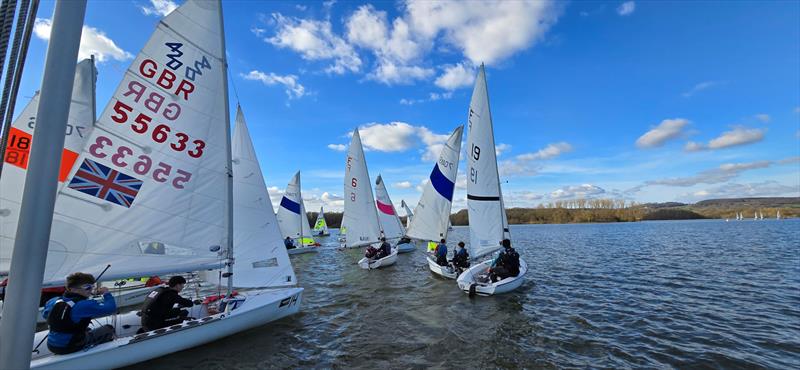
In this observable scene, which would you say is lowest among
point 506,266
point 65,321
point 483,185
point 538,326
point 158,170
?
point 538,326

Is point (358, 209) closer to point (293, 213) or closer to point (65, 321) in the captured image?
point (293, 213)

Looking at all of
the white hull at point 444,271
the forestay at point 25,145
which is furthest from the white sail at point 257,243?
the white hull at point 444,271

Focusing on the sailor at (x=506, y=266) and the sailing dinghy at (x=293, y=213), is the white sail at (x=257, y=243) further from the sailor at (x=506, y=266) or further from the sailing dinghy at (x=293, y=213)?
the sailing dinghy at (x=293, y=213)

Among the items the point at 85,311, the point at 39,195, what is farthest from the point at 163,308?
the point at 39,195

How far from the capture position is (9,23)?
8.27ft

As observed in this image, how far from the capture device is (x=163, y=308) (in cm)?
695

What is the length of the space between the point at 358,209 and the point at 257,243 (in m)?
14.9

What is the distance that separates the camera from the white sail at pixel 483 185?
15180 mm

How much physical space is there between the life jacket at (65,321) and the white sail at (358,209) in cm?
1859

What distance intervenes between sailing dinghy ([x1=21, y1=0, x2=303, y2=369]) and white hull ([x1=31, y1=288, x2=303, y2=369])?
2 centimetres

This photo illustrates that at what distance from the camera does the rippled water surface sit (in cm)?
713

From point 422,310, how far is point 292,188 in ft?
73.6

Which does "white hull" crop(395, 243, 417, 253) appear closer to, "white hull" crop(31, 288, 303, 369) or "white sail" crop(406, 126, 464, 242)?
"white sail" crop(406, 126, 464, 242)

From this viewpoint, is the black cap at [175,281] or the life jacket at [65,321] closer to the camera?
the life jacket at [65,321]
